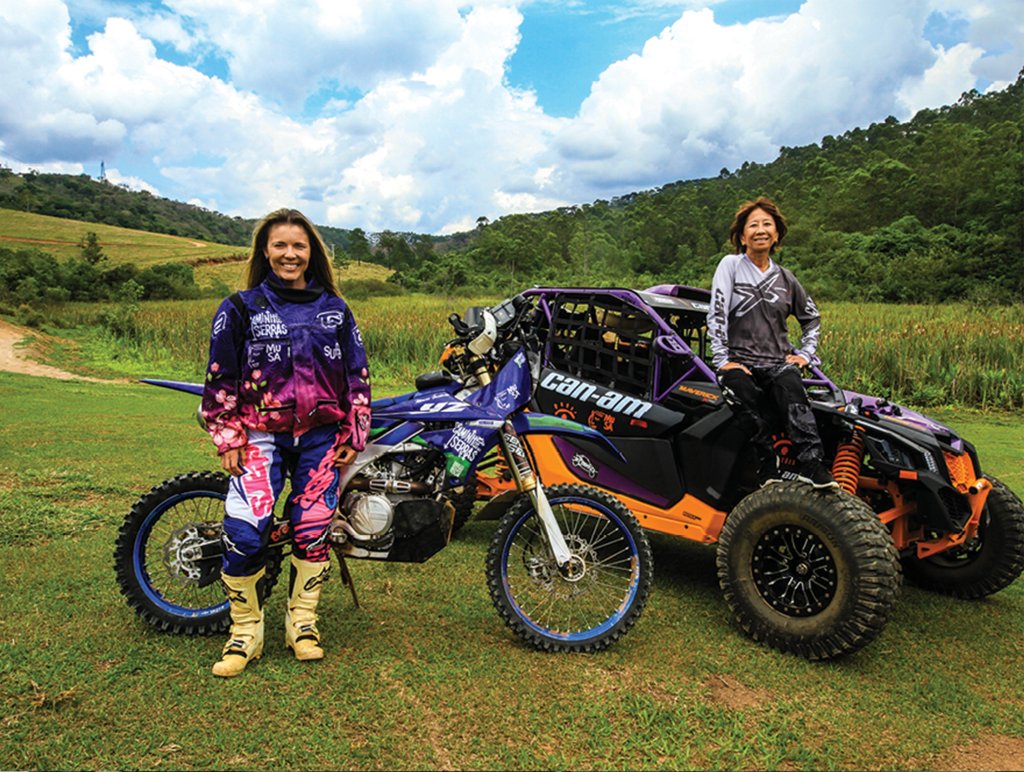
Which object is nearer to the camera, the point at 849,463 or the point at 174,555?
the point at 174,555

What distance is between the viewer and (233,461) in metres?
3.04

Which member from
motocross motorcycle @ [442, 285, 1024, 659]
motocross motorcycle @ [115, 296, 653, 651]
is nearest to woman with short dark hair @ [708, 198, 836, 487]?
motocross motorcycle @ [442, 285, 1024, 659]

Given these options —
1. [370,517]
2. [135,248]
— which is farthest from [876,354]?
[135,248]

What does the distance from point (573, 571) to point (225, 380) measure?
1865 mm

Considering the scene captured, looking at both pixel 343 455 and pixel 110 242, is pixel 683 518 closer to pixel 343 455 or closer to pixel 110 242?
pixel 343 455

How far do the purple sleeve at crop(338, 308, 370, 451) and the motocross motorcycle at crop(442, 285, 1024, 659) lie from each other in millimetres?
639

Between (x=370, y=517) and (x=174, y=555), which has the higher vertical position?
(x=370, y=517)

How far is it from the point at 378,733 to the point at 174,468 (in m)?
4.72

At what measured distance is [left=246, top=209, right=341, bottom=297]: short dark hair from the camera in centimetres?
322

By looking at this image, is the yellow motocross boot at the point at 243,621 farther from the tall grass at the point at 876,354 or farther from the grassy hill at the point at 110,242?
the grassy hill at the point at 110,242

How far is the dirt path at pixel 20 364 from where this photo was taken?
51.7 ft

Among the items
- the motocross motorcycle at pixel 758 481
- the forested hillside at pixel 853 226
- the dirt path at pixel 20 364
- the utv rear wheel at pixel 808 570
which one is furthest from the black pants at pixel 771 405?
the forested hillside at pixel 853 226

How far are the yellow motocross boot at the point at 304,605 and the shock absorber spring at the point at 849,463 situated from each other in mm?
2868

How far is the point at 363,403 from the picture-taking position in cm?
327
